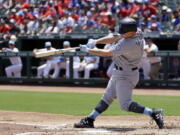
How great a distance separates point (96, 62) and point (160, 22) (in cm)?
280

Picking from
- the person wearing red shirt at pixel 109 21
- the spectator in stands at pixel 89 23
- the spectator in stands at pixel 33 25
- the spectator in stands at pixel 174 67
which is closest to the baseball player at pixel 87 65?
the person wearing red shirt at pixel 109 21

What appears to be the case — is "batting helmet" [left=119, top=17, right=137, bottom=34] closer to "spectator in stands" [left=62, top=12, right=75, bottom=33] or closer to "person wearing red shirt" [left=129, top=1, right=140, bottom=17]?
"person wearing red shirt" [left=129, top=1, right=140, bottom=17]

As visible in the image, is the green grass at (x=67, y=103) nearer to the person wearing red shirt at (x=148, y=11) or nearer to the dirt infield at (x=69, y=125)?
the dirt infield at (x=69, y=125)

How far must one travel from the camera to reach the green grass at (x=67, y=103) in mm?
9312

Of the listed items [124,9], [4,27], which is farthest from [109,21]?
[4,27]

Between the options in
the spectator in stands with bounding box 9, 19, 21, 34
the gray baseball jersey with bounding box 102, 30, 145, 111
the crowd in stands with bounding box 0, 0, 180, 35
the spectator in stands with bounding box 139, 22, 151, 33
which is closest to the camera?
the gray baseball jersey with bounding box 102, 30, 145, 111

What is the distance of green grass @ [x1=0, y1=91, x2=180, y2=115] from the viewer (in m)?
9.31

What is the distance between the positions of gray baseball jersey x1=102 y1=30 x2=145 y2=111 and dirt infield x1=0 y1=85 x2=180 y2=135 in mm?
490

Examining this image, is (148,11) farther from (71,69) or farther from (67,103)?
(67,103)

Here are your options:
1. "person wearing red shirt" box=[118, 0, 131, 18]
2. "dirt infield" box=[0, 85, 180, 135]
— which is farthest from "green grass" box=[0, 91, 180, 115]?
"person wearing red shirt" box=[118, 0, 131, 18]

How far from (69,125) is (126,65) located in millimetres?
1337

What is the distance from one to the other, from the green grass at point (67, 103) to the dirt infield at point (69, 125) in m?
0.68

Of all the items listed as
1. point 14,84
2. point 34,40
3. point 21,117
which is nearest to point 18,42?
point 34,40

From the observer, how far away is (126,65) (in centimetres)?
670
